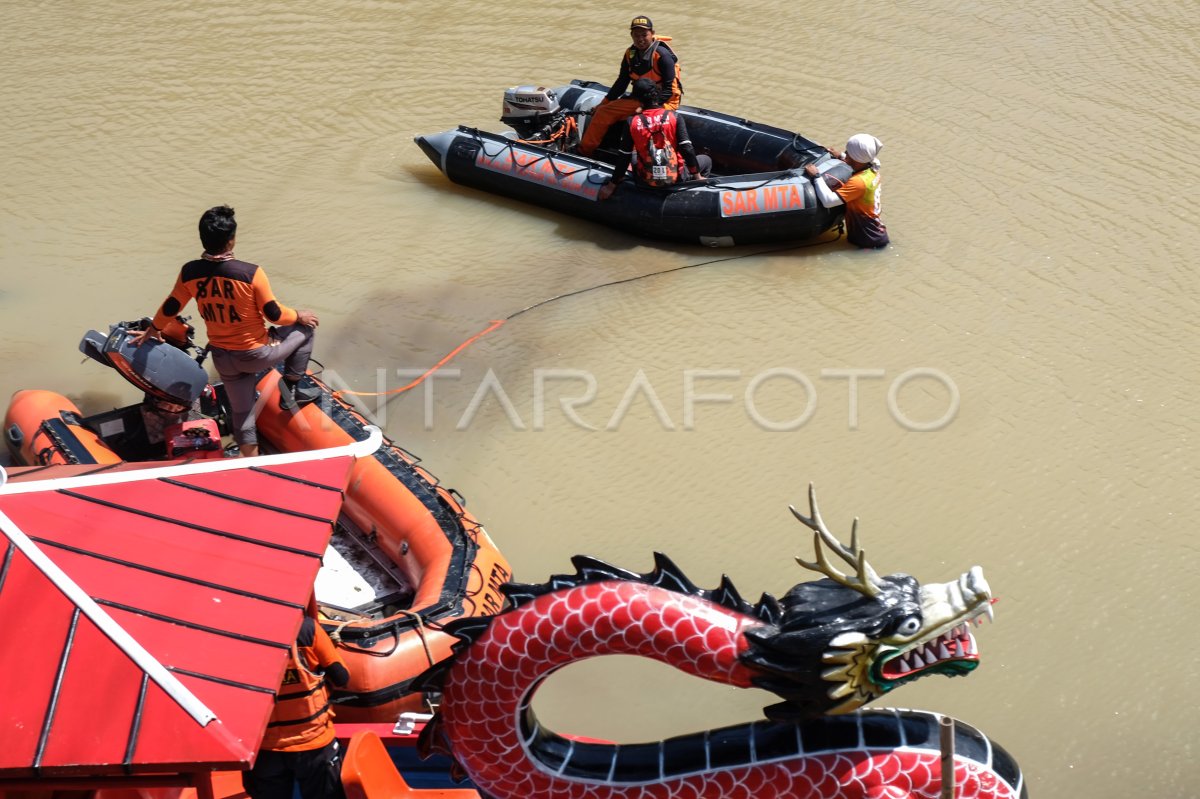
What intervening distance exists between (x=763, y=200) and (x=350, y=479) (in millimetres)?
3998

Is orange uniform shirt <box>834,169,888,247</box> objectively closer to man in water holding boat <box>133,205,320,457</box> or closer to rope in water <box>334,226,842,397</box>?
rope in water <box>334,226,842,397</box>

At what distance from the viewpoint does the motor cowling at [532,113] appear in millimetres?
9797

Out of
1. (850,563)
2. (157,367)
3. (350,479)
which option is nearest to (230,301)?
(157,367)

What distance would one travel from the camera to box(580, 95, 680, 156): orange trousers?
30.9ft

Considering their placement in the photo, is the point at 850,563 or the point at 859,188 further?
the point at 859,188

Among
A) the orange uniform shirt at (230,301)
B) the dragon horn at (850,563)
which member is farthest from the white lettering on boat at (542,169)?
the dragon horn at (850,563)

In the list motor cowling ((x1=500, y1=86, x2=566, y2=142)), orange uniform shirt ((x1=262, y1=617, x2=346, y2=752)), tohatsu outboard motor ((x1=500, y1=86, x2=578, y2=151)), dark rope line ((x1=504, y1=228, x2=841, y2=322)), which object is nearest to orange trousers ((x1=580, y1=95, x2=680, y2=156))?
tohatsu outboard motor ((x1=500, y1=86, x2=578, y2=151))

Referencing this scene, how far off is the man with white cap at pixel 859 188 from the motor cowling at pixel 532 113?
2036 mm

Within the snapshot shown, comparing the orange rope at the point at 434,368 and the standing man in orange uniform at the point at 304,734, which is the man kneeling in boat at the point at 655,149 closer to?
the orange rope at the point at 434,368

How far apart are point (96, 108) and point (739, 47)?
5.30 metres

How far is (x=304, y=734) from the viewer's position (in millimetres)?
4551

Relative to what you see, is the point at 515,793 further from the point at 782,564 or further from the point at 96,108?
the point at 96,108

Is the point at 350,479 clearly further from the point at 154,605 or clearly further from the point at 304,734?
the point at 154,605

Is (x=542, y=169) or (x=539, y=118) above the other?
(x=539, y=118)
